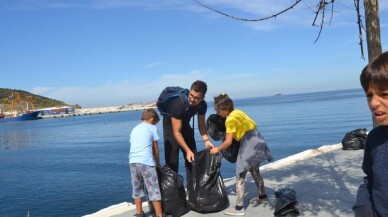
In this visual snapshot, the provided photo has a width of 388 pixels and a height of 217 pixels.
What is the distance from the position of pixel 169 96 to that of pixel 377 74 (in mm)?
3959

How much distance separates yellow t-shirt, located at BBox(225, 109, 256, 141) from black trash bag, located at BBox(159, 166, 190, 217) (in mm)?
1023

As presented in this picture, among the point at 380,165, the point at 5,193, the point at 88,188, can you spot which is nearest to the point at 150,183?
the point at 380,165

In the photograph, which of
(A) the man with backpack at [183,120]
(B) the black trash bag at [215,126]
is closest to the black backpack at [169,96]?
(A) the man with backpack at [183,120]

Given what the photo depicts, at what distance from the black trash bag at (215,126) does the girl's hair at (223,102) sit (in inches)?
25.8

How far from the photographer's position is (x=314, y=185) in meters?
6.49

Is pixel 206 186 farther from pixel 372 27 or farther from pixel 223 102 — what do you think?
pixel 372 27

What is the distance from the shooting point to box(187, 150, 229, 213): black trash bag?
5.49m

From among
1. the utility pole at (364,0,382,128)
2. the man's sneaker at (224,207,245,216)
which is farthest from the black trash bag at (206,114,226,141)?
the utility pole at (364,0,382,128)

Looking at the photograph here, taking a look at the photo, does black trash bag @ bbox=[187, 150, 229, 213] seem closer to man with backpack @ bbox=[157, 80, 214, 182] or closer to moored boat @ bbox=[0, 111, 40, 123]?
man with backpack @ bbox=[157, 80, 214, 182]

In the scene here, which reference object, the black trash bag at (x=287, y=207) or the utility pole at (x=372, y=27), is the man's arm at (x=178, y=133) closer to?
the black trash bag at (x=287, y=207)

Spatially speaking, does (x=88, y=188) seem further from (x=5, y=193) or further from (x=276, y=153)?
(x=276, y=153)

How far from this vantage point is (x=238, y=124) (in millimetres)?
5316

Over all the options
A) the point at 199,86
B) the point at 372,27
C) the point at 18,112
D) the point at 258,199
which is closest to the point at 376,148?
the point at 372,27

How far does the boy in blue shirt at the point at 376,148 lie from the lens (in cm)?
161
